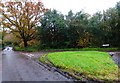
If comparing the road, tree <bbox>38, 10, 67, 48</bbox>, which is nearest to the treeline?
tree <bbox>38, 10, 67, 48</bbox>

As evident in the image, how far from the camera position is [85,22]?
1283 inches

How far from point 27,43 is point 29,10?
6.20 metres

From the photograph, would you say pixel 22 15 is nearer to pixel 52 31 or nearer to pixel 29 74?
pixel 52 31

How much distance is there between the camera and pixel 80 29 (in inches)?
1255

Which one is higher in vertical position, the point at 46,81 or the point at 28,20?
the point at 28,20

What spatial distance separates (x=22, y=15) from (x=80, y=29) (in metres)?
11.0

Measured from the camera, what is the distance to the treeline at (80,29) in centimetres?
3083

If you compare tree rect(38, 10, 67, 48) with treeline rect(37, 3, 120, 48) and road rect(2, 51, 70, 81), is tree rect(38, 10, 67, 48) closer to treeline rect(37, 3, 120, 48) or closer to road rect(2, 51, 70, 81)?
treeline rect(37, 3, 120, 48)

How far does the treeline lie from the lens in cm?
3083

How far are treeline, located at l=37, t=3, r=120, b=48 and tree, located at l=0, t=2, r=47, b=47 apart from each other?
422 centimetres

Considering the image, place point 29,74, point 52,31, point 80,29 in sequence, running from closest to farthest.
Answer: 1. point 29,74
2. point 80,29
3. point 52,31

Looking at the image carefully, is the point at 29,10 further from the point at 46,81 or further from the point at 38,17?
the point at 46,81

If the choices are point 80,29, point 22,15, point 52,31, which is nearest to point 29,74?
point 80,29

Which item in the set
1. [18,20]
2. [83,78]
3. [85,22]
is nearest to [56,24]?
[85,22]
